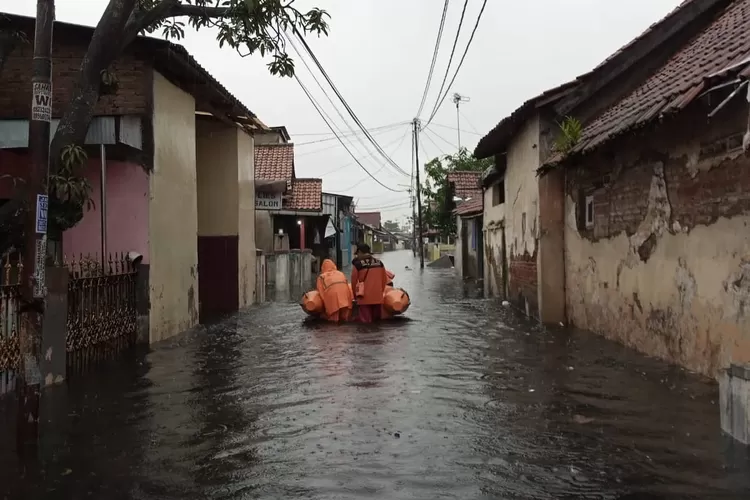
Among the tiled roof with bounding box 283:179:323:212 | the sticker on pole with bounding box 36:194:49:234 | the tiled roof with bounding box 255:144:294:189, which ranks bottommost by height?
the sticker on pole with bounding box 36:194:49:234

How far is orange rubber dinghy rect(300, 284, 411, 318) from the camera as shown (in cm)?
1298

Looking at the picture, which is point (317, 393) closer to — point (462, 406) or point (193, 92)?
point (462, 406)

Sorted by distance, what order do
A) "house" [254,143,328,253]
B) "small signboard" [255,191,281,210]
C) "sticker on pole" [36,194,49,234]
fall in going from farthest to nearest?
1. "house" [254,143,328,253]
2. "small signboard" [255,191,281,210]
3. "sticker on pole" [36,194,49,234]

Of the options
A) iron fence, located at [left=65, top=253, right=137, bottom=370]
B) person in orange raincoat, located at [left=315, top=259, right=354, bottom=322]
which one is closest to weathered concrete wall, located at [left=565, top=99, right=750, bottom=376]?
person in orange raincoat, located at [left=315, top=259, right=354, bottom=322]

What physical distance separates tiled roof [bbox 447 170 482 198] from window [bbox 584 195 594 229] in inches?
759

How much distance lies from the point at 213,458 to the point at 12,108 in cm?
748

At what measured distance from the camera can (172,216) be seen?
11.2 meters

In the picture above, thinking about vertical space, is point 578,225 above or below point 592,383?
above

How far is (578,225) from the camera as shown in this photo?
11.0 meters

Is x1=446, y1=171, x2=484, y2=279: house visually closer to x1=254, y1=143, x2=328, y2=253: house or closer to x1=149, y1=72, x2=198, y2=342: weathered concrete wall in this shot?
x1=254, y1=143, x2=328, y2=253: house

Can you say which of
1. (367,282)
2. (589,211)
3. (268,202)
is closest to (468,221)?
(268,202)

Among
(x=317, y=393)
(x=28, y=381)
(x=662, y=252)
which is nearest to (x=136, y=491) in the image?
(x=28, y=381)

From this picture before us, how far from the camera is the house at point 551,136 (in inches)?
423

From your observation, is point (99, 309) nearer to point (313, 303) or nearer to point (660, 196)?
point (313, 303)
